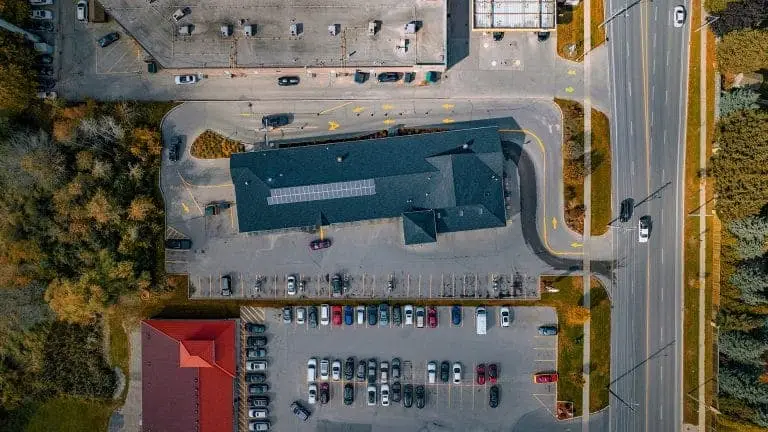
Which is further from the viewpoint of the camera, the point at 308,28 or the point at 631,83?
the point at 631,83

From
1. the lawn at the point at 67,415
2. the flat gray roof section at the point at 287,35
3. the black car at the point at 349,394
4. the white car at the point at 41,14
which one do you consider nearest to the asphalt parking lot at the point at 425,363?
the black car at the point at 349,394

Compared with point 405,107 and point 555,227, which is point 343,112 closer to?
point 405,107

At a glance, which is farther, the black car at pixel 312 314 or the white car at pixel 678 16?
the black car at pixel 312 314

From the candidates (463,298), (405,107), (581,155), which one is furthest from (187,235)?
(581,155)

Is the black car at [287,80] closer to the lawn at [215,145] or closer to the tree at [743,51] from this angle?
the lawn at [215,145]

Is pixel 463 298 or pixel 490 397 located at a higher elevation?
pixel 463 298

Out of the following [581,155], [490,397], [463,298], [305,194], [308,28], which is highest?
[308,28]

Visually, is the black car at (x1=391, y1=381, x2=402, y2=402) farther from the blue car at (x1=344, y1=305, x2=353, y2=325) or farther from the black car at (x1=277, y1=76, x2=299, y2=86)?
the black car at (x1=277, y1=76, x2=299, y2=86)
